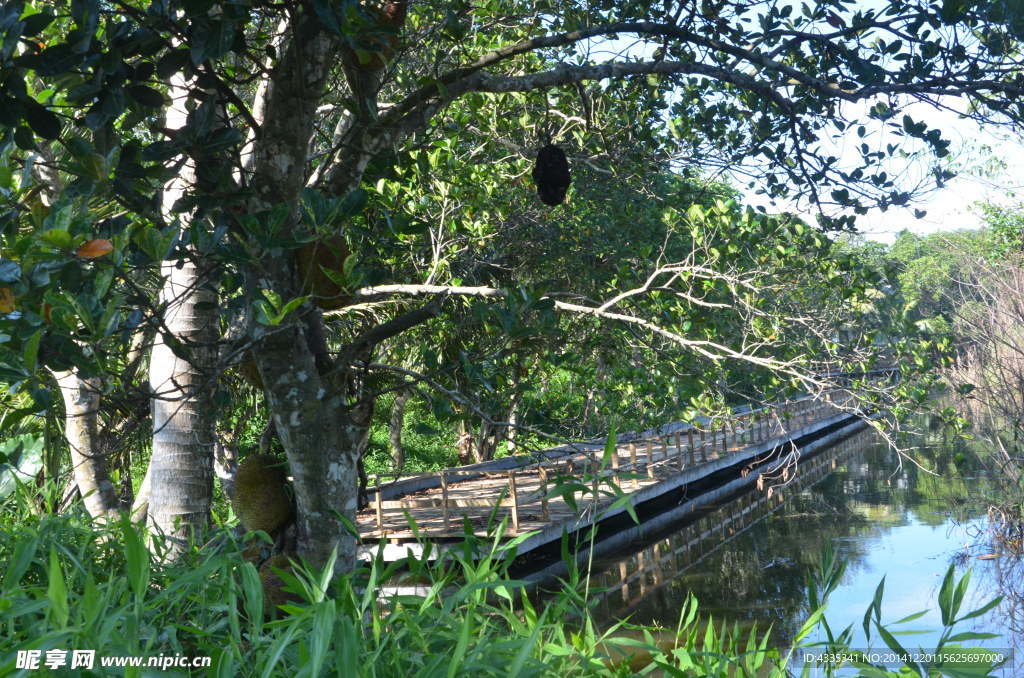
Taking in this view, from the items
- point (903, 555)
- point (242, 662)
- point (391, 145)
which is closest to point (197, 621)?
point (242, 662)

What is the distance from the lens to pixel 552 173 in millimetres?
3088

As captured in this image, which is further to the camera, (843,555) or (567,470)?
(843,555)

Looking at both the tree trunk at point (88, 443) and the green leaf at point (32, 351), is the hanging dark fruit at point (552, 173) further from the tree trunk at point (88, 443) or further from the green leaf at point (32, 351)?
the tree trunk at point (88, 443)

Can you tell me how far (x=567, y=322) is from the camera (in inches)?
307

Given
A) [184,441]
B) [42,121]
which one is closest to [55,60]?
[42,121]

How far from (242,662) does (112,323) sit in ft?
2.29

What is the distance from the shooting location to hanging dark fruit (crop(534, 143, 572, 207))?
10.1 feet

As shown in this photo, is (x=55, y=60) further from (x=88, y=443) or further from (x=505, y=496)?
(x=505, y=496)

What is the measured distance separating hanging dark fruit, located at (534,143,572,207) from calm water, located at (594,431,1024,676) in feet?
13.9

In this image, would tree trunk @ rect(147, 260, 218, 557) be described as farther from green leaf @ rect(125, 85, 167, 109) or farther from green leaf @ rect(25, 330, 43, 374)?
green leaf @ rect(25, 330, 43, 374)

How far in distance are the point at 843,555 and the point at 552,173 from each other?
339 inches

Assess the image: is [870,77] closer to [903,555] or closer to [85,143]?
[85,143]

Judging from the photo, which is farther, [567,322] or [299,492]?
[567,322]

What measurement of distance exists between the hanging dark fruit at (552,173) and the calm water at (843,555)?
4230mm
